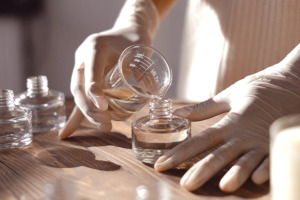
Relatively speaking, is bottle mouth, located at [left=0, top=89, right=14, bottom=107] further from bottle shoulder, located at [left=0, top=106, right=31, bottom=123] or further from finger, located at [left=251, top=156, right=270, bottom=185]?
finger, located at [left=251, top=156, right=270, bottom=185]

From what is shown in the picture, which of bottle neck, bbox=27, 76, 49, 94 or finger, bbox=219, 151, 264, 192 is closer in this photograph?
finger, bbox=219, 151, 264, 192

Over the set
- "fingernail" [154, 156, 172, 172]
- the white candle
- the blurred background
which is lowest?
the blurred background

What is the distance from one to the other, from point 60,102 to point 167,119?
1.44 feet

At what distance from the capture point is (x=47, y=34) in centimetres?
330

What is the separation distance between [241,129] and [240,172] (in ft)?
0.48

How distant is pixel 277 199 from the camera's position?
59cm

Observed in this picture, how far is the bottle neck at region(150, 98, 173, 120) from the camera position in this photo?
97 centimetres

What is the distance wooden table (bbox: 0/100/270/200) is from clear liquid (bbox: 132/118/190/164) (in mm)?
27

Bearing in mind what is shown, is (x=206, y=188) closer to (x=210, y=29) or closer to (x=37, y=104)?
(x=37, y=104)

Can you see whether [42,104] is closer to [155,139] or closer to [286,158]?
[155,139]

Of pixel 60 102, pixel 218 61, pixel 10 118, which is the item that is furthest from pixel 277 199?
pixel 218 61

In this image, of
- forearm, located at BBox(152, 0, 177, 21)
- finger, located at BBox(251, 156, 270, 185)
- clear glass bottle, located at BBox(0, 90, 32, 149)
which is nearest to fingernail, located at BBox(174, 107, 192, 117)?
finger, located at BBox(251, 156, 270, 185)

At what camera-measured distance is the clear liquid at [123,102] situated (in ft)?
3.52

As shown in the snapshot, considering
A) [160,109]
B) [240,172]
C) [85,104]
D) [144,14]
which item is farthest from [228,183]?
[144,14]
